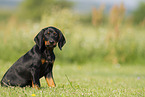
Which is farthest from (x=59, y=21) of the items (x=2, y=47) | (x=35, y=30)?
(x=2, y=47)

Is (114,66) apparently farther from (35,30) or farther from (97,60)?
(35,30)

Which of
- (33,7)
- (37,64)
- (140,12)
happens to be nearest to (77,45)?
(37,64)

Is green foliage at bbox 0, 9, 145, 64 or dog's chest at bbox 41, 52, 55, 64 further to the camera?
green foliage at bbox 0, 9, 145, 64

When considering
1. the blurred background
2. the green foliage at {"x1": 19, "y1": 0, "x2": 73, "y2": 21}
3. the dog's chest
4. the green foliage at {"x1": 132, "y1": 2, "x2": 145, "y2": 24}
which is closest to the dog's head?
the dog's chest

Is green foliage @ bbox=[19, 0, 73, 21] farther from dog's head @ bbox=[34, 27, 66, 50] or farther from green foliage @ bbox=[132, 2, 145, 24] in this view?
dog's head @ bbox=[34, 27, 66, 50]

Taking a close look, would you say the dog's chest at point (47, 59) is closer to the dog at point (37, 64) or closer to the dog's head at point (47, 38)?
the dog at point (37, 64)

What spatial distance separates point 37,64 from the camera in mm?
4633

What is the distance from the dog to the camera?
4.65 meters

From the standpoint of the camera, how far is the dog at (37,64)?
465cm

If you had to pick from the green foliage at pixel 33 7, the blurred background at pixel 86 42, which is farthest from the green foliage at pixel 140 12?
the blurred background at pixel 86 42

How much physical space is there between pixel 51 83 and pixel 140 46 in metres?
7.19

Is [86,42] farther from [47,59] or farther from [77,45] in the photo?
[47,59]

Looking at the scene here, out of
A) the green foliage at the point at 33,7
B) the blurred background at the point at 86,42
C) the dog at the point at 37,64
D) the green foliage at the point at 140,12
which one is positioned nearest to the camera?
the dog at the point at 37,64

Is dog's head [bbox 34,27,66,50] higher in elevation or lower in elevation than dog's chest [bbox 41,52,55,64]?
higher
